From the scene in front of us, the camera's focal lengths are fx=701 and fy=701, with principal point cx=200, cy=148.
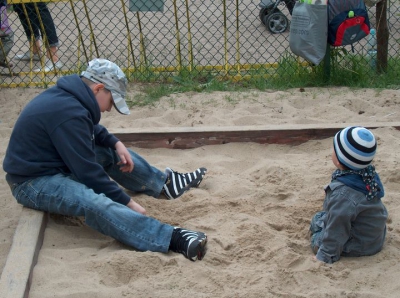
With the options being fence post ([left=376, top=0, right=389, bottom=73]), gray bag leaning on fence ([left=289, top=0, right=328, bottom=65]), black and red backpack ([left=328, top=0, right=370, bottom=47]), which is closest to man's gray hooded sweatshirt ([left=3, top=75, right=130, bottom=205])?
gray bag leaning on fence ([left=289, top=0, right=328, bottom=65])

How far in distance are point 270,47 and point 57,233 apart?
5.26m

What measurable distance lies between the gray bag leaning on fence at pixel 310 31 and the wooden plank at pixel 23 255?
3138mm

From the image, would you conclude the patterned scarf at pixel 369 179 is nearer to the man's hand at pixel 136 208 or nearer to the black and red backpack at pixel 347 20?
the man's hand at pixel 136 208

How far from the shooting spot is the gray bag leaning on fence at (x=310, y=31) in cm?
588

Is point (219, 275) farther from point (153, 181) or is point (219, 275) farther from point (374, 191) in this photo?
point (153, 181)

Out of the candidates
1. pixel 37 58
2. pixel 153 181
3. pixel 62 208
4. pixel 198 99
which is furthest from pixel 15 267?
pixel 37 58

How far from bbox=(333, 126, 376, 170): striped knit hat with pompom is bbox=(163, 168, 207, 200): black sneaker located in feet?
3.96

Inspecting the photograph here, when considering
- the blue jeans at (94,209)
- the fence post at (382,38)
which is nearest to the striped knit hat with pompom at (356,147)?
the blue jeans at (94,209)

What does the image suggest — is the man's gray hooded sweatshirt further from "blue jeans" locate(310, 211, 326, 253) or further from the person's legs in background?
the person's legs in background

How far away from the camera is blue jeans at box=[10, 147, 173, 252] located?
11.2ft

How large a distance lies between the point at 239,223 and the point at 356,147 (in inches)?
32.5

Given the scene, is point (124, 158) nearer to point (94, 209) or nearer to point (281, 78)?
point (94, 209)

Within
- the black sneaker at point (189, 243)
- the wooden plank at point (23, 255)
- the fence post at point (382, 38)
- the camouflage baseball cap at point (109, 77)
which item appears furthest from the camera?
the fence post at point (382, 38)

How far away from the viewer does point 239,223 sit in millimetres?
3660
